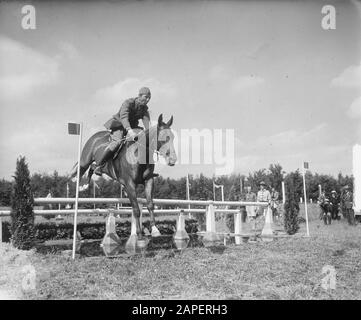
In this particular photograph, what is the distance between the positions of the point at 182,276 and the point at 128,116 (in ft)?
7.89

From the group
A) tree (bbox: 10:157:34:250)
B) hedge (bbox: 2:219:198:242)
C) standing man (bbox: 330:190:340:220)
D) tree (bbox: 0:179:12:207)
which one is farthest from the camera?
standing man (bbox: 330:190:340:220)

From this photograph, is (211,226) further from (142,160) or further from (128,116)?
(128,116)

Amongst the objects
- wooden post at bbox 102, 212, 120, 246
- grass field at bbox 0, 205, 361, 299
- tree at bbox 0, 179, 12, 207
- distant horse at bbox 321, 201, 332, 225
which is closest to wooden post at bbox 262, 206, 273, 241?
grass field at bbox 0, 205, 361, 299

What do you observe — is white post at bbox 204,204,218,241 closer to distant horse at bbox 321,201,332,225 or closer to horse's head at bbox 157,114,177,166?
horse's head at bbox 157,114,177,166

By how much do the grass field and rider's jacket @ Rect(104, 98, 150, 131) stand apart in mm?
1877

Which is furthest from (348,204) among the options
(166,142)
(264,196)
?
(166,142)

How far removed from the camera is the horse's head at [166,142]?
17.9 ft

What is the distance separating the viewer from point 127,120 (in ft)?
19.1

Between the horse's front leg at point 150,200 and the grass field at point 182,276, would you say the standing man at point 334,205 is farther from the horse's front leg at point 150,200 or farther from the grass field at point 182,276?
the horse's front leg at point 150,200

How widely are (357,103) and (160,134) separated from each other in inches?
101

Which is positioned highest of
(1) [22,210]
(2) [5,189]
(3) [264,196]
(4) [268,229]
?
(2) [5,189]

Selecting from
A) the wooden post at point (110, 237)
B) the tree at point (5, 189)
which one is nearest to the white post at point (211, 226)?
the wooden post at point (110, 237)

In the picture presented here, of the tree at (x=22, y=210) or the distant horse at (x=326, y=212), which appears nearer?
the tree at (x=22, y=210)

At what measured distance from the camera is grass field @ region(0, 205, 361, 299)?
4.19 m
